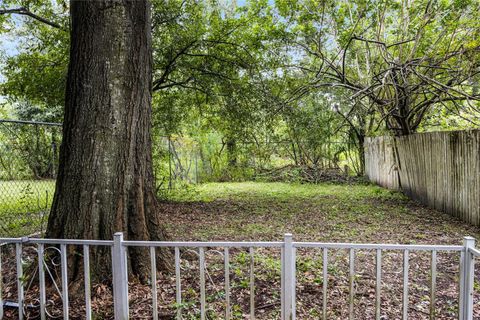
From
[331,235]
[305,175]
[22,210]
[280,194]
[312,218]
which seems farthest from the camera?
[305,175]

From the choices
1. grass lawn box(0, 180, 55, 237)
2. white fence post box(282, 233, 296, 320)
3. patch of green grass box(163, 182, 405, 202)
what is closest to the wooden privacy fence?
patch of green grass box(163, 182, 405, 202)

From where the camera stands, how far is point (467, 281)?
1.89 metres

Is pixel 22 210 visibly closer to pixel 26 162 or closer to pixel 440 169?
pixel 26 162

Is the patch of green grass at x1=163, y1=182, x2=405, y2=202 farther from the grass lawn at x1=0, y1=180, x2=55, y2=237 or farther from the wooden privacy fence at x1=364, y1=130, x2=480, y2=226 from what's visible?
the grass lawn at x1=0, y1=180, x2=55, y2=237

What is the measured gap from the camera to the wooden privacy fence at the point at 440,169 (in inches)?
199

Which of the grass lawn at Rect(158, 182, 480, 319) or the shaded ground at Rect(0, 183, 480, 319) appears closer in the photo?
the shaded ground at Rect(0, 183, 480, 319)

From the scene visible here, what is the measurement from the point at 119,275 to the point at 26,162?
3.81 m

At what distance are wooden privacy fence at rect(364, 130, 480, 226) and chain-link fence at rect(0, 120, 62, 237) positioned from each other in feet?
20.4

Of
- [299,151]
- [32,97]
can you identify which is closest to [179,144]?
[299,151]

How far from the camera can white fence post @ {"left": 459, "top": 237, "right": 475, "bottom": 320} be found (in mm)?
1875

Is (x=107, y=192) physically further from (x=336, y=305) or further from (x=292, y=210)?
(x=292, y=210)

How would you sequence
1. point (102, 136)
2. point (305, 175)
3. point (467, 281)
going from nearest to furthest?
point (467, 281), point (102, 136), point (305, 175)

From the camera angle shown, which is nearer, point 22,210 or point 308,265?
point 308,265

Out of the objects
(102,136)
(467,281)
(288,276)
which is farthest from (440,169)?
(102,136)
